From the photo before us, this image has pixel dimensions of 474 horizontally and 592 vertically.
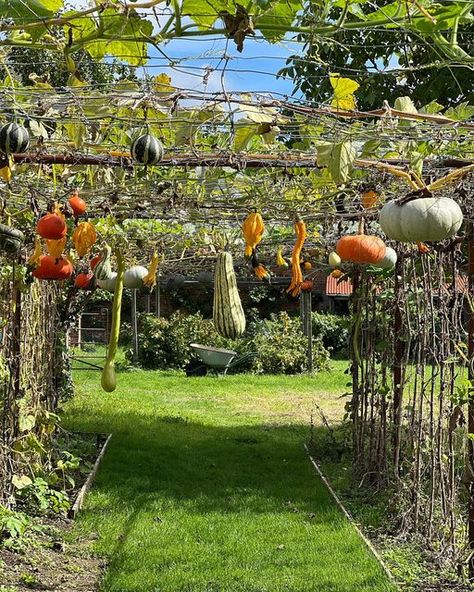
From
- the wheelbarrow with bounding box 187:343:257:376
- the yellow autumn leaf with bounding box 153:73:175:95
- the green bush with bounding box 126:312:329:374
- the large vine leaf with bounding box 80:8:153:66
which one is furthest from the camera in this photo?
the green bush with bounding box 126:312:329:374

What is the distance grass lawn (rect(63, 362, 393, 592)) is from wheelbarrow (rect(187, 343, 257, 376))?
3.78 meters

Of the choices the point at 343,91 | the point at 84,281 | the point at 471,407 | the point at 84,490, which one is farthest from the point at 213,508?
the point at 343,91

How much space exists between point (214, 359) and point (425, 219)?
12538 mm

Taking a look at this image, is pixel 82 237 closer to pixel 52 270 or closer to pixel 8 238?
pixel 52 270

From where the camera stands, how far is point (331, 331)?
1962 centimetres

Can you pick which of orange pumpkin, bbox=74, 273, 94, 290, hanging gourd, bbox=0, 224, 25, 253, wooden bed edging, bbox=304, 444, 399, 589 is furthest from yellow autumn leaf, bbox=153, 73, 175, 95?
orange pumpkin, bbox=74, 273, 94, 290

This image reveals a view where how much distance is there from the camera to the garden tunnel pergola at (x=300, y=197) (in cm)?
341

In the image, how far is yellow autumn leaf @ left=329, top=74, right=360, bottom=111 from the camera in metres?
3.14

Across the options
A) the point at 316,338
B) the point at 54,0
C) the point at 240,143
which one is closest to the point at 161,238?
the point at 240,143

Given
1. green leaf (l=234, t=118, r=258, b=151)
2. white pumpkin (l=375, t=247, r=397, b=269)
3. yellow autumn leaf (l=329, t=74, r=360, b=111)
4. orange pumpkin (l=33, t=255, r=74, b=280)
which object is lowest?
orange pumpkin (l=33, t=255, r=74, b=280)

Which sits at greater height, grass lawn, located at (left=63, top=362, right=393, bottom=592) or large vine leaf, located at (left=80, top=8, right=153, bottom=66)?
large vine leaf, located at (left=80, top=8, right=153, bottom=66)

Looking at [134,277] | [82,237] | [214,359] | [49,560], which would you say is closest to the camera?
[82,237]

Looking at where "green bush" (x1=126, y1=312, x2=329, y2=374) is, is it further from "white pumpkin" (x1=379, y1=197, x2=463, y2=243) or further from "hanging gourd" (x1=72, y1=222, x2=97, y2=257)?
"white pumpkin" (x1=379, y1=197, x2=463, y2=243)

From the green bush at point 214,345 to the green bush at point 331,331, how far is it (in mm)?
1822
